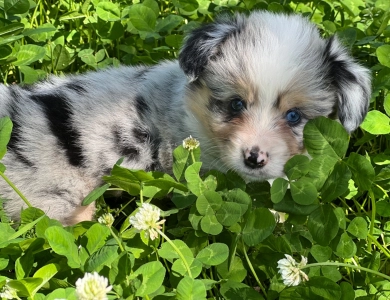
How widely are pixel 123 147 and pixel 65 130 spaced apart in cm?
28

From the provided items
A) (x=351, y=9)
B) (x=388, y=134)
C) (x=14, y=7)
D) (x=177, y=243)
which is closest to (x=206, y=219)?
(x=177, y=243)

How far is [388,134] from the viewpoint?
3324 mm

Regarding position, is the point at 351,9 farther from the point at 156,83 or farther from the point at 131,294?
the point at 131,294

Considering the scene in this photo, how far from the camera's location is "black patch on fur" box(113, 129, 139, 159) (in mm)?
3035

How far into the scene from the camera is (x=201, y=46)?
294 centimetres

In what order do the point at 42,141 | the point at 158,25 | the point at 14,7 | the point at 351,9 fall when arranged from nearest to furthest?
the point at 42,141 → the point at 14,7 → the point at 158,25 → the point at 351,9

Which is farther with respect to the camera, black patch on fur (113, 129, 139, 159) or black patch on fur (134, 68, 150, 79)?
black patch on fur (134, 68, 150, 79)

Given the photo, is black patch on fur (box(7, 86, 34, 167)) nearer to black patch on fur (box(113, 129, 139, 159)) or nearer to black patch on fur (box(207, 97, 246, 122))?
black patch on fur (box(113, 129, 139, 159))

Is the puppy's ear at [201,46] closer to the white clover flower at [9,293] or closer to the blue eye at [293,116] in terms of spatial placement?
the blue eye at [293,116]

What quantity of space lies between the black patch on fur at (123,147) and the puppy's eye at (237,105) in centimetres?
52

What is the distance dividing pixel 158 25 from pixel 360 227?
6.81 ft

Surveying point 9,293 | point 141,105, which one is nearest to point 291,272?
point 9,293

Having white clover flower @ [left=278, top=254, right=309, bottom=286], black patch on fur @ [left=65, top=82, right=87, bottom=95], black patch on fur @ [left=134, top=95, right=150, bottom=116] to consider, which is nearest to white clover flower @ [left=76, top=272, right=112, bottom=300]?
white clover flower @ [left=278, top=254, right=309, bottom=286]

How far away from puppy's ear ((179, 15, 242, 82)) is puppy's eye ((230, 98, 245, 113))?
0.67ft
